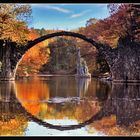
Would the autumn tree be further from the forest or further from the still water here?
the still water

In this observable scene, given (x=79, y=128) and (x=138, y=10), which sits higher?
(x=138, y=10)

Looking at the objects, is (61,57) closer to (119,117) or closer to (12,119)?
(119,117)

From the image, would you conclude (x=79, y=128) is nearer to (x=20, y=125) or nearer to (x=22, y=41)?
(x=20, y=125)

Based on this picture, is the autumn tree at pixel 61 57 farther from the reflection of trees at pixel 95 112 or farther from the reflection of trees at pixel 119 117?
the reflection of trees at pixel 119 117

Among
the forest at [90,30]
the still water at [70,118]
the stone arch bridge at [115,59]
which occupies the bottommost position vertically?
the still water at [70,118]

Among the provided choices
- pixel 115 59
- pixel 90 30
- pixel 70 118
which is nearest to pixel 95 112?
pixel 70 118

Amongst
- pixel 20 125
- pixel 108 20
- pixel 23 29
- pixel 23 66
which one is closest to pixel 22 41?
pixel 23 29

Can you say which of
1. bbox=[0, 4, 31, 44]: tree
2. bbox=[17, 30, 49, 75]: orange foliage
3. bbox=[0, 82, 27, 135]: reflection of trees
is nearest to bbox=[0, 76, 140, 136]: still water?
bbox=[0, 82, 27, 135]: reflection of trees

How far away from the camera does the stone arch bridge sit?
24.0m

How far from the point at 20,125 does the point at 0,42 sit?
56.8 ft

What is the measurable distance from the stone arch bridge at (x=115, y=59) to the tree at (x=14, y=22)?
3.12 ft

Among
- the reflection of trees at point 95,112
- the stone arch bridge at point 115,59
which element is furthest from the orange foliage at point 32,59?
the reflection of trees at point 95,112

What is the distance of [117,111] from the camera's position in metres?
9.67

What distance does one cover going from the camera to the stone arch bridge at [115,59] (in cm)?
2403
